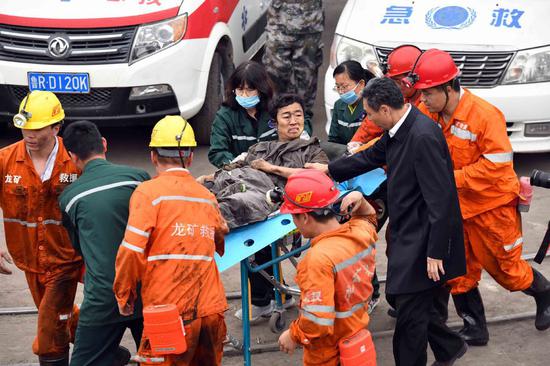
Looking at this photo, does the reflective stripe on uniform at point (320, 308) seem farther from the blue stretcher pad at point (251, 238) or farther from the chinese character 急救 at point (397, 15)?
the chinese character 急救 at point (397, 15)

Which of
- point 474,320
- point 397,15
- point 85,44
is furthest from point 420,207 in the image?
point 85,44

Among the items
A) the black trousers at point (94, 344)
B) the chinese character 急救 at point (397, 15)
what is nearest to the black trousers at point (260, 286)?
the black trousers at point (94, 344)

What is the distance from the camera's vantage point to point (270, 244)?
586 cm

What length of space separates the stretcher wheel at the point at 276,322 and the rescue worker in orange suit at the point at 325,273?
1712mm

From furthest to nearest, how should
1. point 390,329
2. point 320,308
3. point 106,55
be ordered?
point 106,55
point 390,329
point 320,308

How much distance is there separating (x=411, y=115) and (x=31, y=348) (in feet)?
9.23

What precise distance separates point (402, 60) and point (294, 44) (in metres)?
3.60

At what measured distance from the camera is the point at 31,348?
6.40 meters

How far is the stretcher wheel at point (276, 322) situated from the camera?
259 inches

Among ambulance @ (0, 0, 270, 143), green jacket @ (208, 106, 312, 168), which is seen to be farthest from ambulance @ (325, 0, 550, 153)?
green jacket @ (208, 106, 312, 168)

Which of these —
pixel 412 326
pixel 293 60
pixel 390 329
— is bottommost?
pixel 390 329

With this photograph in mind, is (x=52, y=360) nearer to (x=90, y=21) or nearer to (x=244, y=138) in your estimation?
(x=244, y=138)

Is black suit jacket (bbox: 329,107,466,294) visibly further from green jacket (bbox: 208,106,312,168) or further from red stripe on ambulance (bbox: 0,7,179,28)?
red stripe on ambulance (bbox: 0,7,179,28)

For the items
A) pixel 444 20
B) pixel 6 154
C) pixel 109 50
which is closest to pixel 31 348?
pixel 6 154
